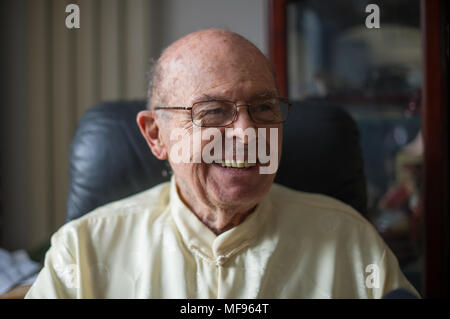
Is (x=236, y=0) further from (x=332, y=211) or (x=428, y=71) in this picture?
(x=332, y=211)

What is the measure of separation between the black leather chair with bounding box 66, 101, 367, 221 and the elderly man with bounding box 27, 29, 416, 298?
18 cm

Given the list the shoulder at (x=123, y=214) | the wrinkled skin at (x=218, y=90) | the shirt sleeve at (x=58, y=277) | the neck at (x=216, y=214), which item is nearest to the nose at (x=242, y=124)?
the wrinkled skin at (x=218, y=90)

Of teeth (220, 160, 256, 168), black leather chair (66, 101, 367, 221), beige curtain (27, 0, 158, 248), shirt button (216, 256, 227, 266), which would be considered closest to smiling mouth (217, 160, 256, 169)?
teeth (220, 160, 256, 168)

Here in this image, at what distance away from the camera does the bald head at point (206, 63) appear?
73cm

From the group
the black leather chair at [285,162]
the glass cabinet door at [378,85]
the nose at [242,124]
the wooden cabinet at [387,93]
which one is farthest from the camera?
the glass cabinet door at [378,85]

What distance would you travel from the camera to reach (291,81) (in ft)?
5.13

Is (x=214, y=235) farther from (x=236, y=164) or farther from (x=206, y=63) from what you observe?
(x=206, y=63)

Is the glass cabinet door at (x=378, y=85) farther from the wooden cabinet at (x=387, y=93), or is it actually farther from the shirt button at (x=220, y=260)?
the shirt button at (x=220, y=260)

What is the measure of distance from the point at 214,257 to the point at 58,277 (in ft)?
1.10

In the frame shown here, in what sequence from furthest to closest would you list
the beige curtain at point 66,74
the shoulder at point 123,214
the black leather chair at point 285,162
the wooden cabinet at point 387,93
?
the beige curtain at point 66,74 → the wooden cabinet at point 387,93 → the black leather chair at point 285,162 → the shoulder at point 123,214

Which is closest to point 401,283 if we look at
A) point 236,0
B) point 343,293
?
point 343,293

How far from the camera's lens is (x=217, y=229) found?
2.70 feet

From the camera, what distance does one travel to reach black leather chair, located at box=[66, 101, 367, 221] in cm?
105

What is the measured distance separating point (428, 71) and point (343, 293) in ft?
2.89
